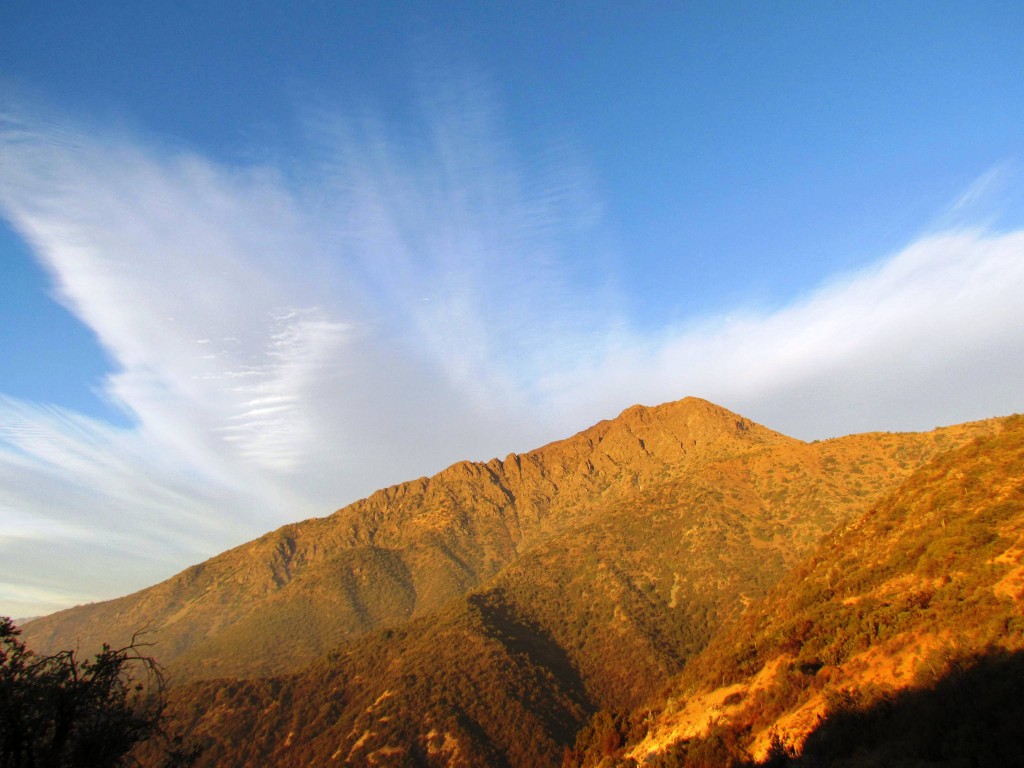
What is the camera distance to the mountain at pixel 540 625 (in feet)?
223

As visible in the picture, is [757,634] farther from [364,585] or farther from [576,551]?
[364,585]

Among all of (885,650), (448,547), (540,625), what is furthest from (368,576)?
(885,650)

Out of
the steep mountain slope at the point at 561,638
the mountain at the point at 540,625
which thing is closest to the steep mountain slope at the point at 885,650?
the mountain at the point at 540,625

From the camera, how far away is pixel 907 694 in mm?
16703

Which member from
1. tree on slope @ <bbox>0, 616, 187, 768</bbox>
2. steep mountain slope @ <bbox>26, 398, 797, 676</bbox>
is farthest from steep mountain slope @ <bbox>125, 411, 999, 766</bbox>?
tree on slope @ <bbox>0, 616, 187, 768</bbox>

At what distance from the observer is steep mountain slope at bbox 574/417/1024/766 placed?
15.0 metres

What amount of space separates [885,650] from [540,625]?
89174 millimetres

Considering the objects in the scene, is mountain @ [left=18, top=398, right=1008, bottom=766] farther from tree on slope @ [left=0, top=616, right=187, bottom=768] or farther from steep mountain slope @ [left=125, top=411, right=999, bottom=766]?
tree on slope @ [left=0, top=616, right=187, bottom=768]

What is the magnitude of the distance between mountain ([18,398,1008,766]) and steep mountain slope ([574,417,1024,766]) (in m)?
1.71

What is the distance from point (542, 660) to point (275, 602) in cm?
10416

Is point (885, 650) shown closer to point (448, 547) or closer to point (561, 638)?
point (561, 638)

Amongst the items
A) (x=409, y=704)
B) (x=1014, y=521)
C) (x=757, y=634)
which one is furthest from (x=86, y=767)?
(x=409, y=704)

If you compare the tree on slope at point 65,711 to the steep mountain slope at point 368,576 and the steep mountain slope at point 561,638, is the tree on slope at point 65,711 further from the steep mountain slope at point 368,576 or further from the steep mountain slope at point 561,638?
the steep mountain slope at point 368,576

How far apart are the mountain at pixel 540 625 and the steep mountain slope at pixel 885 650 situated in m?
1.71
